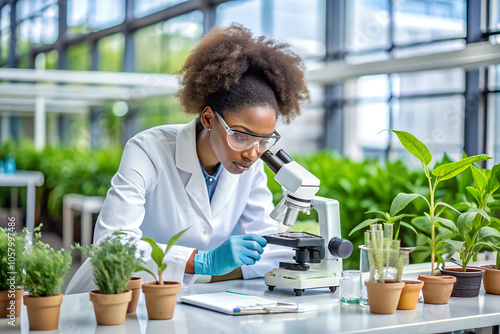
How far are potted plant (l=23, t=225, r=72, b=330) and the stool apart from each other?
→ 5.09m

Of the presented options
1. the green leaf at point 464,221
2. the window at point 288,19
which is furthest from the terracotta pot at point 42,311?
the window at point 288,19

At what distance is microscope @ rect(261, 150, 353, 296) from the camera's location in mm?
1713

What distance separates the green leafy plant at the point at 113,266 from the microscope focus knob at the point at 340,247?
639mm

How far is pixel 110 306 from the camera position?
1359 mm

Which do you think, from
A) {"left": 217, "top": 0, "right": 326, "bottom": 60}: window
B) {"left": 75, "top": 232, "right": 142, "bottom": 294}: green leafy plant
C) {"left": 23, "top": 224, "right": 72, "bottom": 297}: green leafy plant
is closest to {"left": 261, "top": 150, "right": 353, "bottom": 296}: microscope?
{"left": 75, "top": 232, "right": 142, "bottom": 294}: green leafy plant

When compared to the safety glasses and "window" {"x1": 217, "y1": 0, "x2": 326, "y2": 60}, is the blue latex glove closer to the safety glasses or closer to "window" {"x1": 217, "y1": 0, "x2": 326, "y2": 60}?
the safety glasses

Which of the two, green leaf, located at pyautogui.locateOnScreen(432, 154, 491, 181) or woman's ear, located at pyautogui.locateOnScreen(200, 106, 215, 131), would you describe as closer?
green leaf, located at pyautogui.locateOnScreen(432, 154, 491, 181)

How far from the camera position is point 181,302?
1.61m

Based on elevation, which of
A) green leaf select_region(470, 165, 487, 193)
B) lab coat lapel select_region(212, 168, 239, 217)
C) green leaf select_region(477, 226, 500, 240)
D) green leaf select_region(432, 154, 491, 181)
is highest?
green leaf select_region(432, 154, 491, 181)

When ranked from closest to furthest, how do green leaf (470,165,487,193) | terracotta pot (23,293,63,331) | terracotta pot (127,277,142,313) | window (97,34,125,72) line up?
terracotta pot (23,293,63,331)
terracotta pot (127,277,142,313)
green leaf (470,165,487,193)
window (97,34,125,72)

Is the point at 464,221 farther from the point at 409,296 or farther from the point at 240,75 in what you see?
the point at 240,75

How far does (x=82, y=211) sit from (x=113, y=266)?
590 centimetres

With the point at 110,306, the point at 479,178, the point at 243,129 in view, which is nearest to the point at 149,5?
the point at 243,129

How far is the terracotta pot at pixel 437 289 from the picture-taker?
1.62 metres
